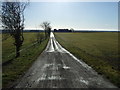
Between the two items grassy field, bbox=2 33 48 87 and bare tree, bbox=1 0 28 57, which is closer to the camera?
grassy field, bbox=2 33 48 87

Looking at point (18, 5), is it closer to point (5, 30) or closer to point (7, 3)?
point (7, 3)

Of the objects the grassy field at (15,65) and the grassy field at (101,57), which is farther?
the grassy field at (101,57)

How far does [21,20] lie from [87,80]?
1531 cm

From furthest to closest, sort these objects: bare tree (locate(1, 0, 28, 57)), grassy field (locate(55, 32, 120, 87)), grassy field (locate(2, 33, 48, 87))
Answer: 1. bare tree (locate(1, 0, 28, 57))
2. grassy field (locate(55, 32, 120, 87))
3. grassy field (locate(2, 33, 48, 87))

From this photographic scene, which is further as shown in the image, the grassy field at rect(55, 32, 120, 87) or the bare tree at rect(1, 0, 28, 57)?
the bare tree at rect(1, 0, 28, 57)

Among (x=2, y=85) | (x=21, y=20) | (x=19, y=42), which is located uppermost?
(x=21, y=20)

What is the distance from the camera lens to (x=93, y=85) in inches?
337

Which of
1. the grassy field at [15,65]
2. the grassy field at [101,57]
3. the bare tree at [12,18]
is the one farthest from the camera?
the bare tree at [12,18]

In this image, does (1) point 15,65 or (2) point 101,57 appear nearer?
(1) point 15,65

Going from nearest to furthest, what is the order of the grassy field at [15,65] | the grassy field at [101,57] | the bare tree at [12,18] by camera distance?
the grassy field at [15,65] → the grassy field at [101,57] → the bare tree at [12,18]

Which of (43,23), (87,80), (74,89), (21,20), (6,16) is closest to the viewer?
(74,89)

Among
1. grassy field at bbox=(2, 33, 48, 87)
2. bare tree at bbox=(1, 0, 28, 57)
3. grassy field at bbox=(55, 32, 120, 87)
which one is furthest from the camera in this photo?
bare tree at bbox=(1, 0, 28, 57)

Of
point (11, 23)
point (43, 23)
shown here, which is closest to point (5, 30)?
point (11, 23)

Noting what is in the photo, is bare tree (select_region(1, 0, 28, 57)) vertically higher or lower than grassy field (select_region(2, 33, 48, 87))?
higher
